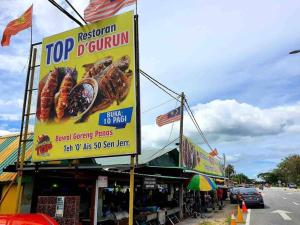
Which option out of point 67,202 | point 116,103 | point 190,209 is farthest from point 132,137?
point 190,209

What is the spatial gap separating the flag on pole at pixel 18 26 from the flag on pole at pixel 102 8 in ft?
7.45

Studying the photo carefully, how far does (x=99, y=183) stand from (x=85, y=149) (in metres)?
1.60

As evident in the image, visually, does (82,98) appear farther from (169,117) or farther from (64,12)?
(169,117)

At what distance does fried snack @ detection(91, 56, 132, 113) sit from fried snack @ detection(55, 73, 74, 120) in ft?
3.25

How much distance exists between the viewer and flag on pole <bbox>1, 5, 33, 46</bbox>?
1069 cm

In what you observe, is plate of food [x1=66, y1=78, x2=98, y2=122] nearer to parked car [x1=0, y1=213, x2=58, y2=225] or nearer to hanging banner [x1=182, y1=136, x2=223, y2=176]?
parked car [x1=0, y1=213, x2=58, y2=225]

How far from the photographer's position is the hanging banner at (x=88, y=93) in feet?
27.9

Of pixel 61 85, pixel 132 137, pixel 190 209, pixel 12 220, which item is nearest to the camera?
pixel 12 220

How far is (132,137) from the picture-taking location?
8.17 m

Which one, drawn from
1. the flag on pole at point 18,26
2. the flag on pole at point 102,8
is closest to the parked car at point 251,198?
the flag on pole at point 102,8

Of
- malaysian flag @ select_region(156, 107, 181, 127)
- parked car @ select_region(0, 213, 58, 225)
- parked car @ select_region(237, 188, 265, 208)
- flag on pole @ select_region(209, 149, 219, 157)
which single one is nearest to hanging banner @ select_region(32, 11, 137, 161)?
parked car @ select_region(0, 213, 58, 225)

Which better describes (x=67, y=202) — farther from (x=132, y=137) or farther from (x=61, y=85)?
(x=61, y=85)

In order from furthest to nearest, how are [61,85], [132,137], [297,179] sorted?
[297,179], [61,85], [132,137]

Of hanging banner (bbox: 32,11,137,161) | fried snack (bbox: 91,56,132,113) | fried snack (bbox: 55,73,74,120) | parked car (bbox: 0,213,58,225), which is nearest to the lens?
parked car (bbox: 0,213,58,225)
